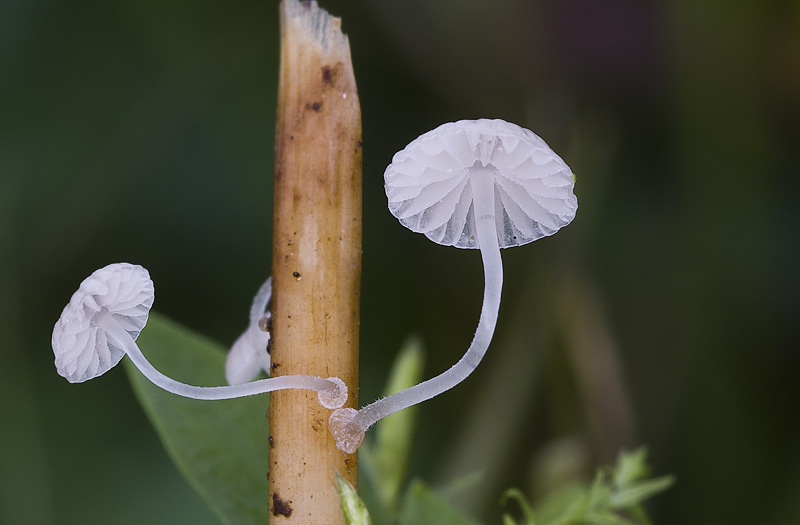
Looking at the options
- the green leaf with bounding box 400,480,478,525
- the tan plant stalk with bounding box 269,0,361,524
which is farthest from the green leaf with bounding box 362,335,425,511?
the tan plant stalk with bounding box 269,0,361,524

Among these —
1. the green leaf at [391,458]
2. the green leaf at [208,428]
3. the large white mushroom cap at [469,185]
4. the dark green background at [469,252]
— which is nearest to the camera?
the large white mushroom cap at [469,185]

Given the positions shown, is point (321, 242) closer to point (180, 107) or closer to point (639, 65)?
point (180, 107)

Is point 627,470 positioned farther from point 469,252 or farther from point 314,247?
point 469,252

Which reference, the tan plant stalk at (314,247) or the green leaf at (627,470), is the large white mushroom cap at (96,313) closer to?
the tan plant stalk at (314,247)

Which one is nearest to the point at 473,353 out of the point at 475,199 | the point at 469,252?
the point at 475,199

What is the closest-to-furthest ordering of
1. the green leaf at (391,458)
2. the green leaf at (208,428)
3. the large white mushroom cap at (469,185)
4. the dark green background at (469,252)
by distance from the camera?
the large white mushroom cap at (469,185) < the green leaf at (208,428) < the green leaf at (391,458) < the dark green background at (469,252)

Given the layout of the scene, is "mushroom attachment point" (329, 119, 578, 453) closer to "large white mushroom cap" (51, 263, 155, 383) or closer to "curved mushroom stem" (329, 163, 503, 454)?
"curved mushroom stem" (329, 163, 503, 454)

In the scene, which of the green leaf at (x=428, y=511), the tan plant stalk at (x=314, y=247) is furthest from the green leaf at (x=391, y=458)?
the tan plant stalk at (x=314, y=247)
